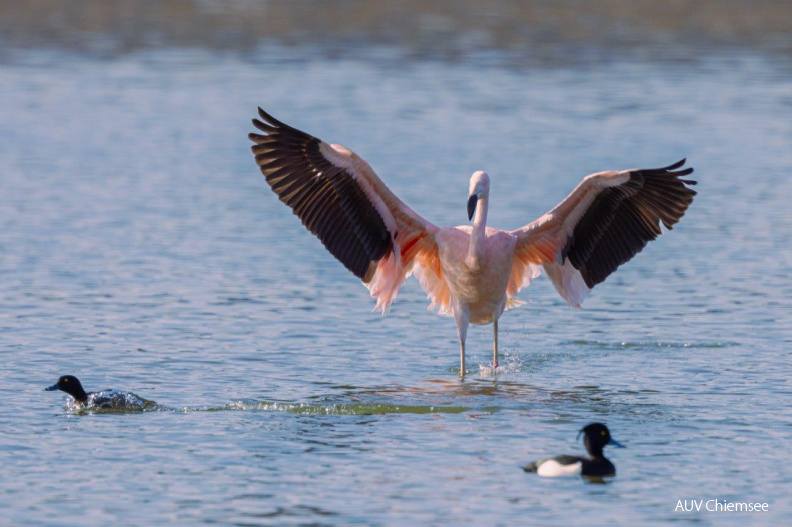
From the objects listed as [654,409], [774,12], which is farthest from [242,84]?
[654,409]

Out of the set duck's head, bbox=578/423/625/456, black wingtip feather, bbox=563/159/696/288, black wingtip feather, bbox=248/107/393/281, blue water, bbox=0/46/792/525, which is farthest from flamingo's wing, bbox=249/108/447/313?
duck's head, bbox=578/423/625/456

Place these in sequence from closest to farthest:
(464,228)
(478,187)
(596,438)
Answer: (596,438) < (478,187) < (464,228)

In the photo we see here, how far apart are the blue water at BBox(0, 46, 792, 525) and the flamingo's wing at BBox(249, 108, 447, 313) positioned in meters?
0.91

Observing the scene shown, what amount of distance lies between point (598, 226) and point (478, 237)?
3.69 feet

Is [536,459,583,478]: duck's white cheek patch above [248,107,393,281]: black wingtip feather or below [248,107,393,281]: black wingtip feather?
below

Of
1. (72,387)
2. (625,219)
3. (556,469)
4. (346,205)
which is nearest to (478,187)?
(346,205)

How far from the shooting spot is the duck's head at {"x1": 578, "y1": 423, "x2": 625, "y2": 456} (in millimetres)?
10102

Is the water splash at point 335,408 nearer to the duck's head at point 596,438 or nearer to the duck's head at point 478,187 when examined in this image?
the duck's head at point 478,187

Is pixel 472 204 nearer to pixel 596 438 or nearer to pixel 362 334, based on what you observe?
pixel 362 334

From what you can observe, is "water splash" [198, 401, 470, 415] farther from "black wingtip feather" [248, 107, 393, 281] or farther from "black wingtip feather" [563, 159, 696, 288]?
"black wingtip feather" [563, 159, 696, 288]

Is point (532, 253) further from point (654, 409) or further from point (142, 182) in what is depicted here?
point (142, 182)

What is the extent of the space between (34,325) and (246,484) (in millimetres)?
5076

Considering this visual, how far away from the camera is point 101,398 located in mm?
11547

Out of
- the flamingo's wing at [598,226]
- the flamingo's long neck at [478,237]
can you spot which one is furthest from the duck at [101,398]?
the flamingo's wing at [598,226]
